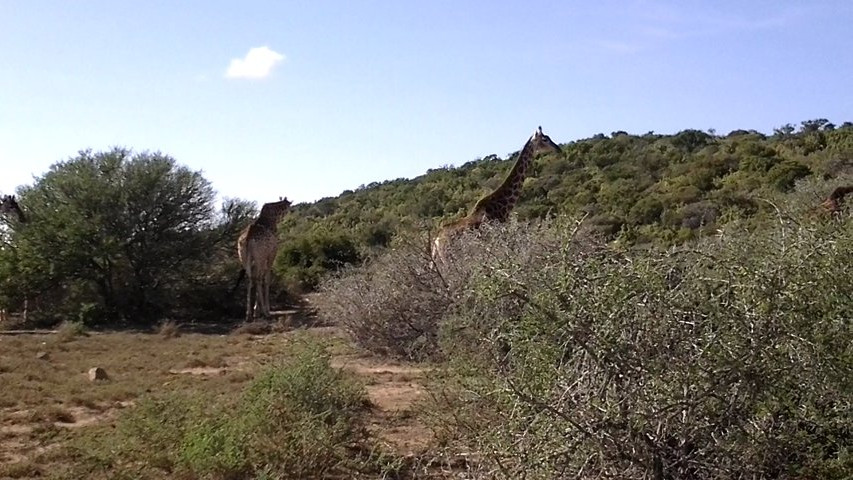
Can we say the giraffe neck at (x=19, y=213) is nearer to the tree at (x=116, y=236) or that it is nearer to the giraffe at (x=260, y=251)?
the tree at (x=116, y=236)

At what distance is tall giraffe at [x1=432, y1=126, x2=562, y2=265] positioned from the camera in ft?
32.8

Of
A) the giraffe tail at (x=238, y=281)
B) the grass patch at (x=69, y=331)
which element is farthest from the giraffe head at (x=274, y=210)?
the grass patch at (x=69, y=331)

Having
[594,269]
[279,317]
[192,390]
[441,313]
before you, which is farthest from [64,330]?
[594,269]

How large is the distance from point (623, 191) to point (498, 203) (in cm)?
1275

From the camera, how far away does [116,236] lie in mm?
15453

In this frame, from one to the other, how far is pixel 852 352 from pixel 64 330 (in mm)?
12181

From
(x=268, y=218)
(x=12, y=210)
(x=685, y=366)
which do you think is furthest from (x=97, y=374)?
(x=12, y=210)

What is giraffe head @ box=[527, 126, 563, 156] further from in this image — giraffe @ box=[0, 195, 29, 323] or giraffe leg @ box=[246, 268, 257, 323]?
giraffe @ box=[0, 195, 29, 323]

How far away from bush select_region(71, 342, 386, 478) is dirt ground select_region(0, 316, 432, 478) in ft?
1.33

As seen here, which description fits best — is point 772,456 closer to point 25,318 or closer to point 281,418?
point 281,418

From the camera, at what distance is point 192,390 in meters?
8.46

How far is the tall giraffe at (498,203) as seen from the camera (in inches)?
393

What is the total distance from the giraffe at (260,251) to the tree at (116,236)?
5.34 ft

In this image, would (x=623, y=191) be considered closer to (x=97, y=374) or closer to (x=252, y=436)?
(x=97, y=374)
